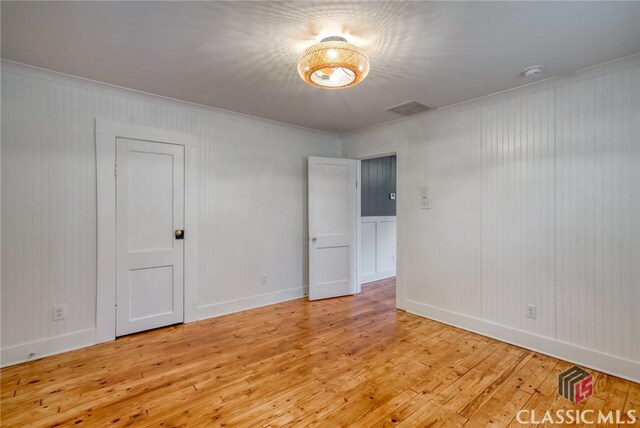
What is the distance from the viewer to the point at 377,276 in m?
5.71

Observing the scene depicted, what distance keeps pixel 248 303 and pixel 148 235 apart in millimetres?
1496

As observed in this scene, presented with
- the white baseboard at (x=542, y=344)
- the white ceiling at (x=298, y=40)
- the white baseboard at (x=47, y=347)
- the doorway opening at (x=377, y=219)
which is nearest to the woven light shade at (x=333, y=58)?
the white ceiling at (x=298, y=40)

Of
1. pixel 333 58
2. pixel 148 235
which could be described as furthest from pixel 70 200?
pixel 333 58

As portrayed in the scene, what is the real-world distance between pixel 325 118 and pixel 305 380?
121 inches

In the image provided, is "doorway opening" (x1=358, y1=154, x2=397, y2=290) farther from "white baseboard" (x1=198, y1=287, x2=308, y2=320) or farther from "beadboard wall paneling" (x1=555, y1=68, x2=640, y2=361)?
"beadboard wall paneling" (x1=555, y1=68, x2=640, y2=361)

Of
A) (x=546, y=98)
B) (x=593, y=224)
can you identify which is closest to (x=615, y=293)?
(x=593, y=224)

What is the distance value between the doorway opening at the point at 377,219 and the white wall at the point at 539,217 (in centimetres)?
158

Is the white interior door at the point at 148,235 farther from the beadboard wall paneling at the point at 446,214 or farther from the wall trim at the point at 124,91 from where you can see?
the beadboard wall paneling at the point at 446,214

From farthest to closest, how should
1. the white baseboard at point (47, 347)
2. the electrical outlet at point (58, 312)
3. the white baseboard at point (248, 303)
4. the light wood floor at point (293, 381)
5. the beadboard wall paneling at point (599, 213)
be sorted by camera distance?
the white baseboard at point (248, 303), the electrical outlet at point (58, 312), the white baseboard at point (47, 347), the beadboard wall paneling at point (599, 213), the light wood floor at point (293, 381)

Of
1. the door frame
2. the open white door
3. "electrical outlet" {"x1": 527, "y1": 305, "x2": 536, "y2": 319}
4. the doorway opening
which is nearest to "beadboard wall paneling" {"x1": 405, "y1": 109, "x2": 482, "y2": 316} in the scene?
"electrical outlet" {"x1": 527, "y1": 305, "x2": 536, "y2": 319}

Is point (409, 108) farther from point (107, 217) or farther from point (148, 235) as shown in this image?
point (107, 217)

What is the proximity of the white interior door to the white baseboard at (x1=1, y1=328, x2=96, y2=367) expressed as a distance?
0.91 feet

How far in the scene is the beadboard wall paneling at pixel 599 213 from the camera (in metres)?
2.40

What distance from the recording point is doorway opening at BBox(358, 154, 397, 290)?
551cm
